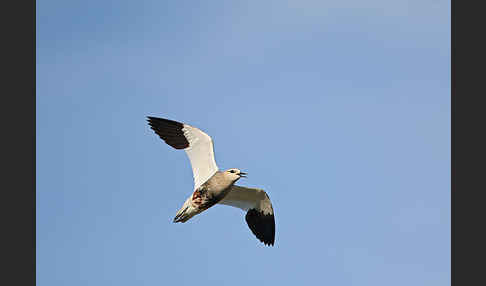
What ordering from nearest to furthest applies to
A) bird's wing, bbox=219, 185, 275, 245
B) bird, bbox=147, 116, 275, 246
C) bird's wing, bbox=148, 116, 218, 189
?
bird, bbox=147, 116, 275, 246
bird's wing, bbox=148, 116, 218, 189
bird's wing, bbox=219, 185, 275, 245

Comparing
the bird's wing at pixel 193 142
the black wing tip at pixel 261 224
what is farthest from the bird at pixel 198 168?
the black wing tip at pixel 261 224

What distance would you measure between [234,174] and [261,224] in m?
2.96

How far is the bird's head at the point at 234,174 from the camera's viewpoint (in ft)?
70.5

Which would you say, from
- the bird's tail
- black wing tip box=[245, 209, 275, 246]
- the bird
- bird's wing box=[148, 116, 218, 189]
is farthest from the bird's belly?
black wing tip box=[245, 209, 275, 246]

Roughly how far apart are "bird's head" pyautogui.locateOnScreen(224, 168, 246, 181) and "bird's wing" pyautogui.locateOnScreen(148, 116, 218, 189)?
36 centimetres

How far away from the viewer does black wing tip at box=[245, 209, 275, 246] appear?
23766 mm

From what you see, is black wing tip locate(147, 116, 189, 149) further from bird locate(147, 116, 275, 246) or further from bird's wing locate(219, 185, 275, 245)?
bird's wing locate(219, 185, 275, 245)

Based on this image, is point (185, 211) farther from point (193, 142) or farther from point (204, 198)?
point (193, 142)

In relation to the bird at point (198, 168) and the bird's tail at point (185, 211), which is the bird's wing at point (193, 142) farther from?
the bird's tail at point (185, 211)

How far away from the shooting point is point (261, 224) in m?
23.9

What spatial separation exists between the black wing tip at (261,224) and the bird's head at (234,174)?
2562 mm

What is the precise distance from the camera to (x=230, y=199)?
23781 millimetres

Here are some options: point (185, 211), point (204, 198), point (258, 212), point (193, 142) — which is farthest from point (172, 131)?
point (258, 212)

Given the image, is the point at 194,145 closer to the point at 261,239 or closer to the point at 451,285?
the point at 261,239
